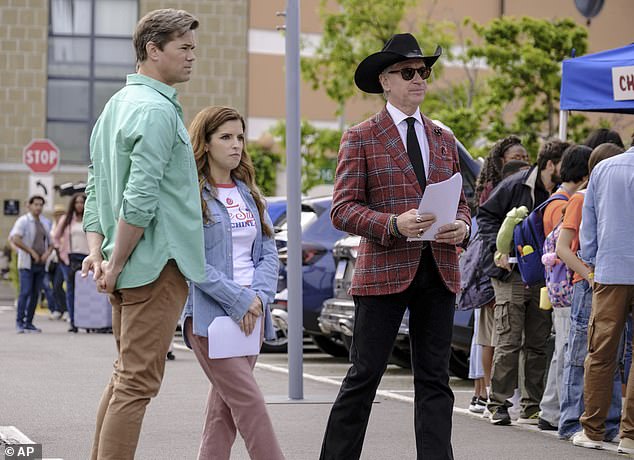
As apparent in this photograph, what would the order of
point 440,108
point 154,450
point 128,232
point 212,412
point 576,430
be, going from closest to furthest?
point 128,232, point 212,412, point 154,450, point 576,430, point 440,108

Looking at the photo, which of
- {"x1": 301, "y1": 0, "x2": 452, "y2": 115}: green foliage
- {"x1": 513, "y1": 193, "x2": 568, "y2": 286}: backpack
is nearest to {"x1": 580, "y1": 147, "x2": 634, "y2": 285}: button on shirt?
{"x1": 513, "y1": 193, "x2": 568, "y2": 286}: backpack

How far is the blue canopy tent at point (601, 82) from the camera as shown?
11445mm

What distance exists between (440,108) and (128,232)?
2830cm

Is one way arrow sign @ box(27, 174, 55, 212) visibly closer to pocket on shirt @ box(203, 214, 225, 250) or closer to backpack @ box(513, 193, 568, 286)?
backpack @ box(513, 193, 568, 286)

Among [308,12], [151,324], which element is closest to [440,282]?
[151,324]

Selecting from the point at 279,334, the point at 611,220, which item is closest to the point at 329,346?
the point at 279,334

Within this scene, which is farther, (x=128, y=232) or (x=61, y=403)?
(x=61, y=403)

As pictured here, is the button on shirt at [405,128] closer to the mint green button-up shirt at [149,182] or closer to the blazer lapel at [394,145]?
the blazer lapel at [394,145]

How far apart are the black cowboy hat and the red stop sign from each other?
68.5ft

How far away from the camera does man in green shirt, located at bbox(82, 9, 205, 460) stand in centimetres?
538

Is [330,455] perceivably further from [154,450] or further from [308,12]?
[308,12]

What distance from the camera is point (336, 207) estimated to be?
20.8 ft

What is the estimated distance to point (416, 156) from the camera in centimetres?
634

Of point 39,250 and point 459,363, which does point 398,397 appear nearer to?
point 459,363
